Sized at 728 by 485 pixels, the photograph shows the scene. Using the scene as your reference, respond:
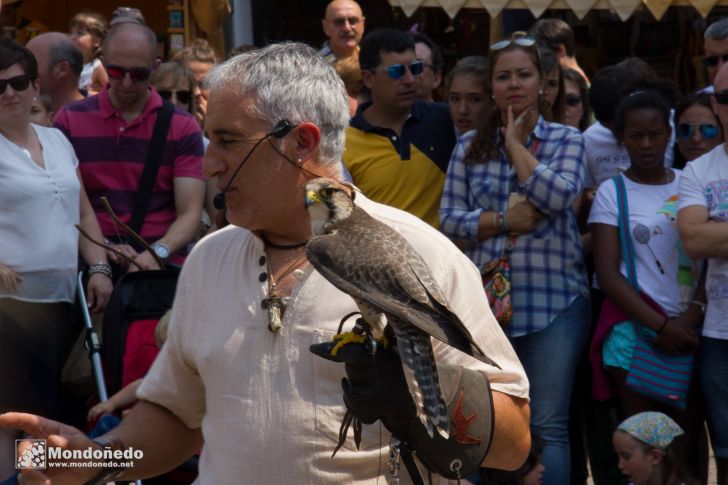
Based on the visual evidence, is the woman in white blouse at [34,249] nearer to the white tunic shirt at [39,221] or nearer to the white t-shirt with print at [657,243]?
the white tunic shirt at [39,221]

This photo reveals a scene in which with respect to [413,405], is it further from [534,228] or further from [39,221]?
[39,221]

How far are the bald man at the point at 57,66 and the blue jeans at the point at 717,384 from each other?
150 inches

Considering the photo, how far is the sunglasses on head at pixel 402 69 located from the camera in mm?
5680

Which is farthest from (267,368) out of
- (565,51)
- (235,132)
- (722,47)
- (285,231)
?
(565,51)

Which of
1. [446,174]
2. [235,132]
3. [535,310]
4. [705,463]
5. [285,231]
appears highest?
[235,132]

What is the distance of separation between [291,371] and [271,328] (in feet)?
0.36

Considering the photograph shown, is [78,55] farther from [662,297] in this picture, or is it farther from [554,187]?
[662,297]

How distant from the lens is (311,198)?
2.58m

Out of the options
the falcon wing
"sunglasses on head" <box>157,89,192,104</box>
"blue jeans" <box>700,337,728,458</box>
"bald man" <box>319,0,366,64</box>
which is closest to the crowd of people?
"blue jeans" <box>700,337,728,458</box>

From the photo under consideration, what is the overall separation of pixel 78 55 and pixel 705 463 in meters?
4.09

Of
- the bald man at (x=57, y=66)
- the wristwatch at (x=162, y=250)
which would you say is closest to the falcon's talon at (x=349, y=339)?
the wristwatch at (x=162, y=250)

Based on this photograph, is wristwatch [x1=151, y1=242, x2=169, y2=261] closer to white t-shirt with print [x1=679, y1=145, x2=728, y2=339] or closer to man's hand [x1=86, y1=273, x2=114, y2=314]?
man's hand [x1=86, y1=273, x2=114, y2=314]

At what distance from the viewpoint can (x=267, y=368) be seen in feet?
8.83

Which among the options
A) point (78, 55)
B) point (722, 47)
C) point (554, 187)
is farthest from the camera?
point (78, 55)
